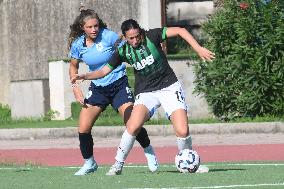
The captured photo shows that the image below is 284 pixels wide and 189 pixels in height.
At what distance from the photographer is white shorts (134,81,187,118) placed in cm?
1419

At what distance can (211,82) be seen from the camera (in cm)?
2366

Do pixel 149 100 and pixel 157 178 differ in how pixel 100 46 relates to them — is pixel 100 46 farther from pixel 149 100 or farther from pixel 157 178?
pixel 157 178

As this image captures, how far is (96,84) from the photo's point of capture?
14938mm

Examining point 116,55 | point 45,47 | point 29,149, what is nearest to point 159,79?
point 116,55

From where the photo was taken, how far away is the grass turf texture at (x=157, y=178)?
41.3ft

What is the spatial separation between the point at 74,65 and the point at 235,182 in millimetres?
3201

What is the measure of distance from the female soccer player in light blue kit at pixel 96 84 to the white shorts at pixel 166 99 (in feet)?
1.66

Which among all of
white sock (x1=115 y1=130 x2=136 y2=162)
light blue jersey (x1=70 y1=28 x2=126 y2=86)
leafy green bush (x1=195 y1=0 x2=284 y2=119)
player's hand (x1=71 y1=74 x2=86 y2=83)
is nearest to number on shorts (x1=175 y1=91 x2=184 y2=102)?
white sock (x1=115 y1=130 x2=136 y2=162)

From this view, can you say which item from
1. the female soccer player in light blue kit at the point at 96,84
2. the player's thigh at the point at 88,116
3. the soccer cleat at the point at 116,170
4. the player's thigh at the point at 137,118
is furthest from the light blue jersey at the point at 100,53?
the soccer cleat at the point at 116,170

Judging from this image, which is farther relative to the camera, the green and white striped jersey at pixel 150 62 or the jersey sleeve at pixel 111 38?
the jersey sleeve at pixel 111 38

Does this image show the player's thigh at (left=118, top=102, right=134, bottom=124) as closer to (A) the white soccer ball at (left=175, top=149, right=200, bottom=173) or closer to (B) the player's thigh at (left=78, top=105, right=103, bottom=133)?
(B) the player's thigh at (left=78, top=105, right=103, bottom=133)

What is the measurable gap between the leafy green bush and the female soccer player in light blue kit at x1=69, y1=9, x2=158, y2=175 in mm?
8177

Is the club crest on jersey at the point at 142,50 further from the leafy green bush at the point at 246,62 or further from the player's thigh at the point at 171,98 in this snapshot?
the leafy green bush at the point at 246,62

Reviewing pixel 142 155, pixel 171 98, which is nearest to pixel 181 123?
pixel 171 98
